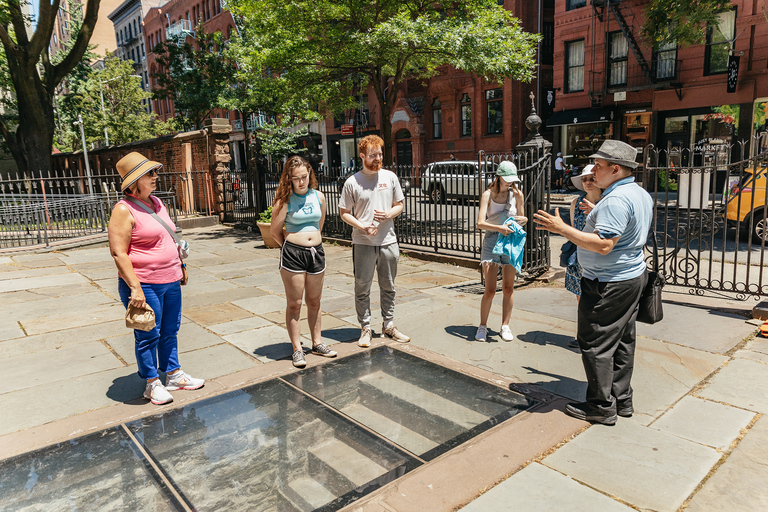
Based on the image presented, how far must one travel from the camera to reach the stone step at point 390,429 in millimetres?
3260

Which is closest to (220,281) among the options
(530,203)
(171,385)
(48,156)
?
(171,385)

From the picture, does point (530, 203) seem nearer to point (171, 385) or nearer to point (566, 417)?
point (566, 417)

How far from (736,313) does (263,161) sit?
1156 cm

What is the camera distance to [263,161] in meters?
14.2

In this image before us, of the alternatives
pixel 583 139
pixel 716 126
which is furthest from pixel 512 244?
pixel 583 139

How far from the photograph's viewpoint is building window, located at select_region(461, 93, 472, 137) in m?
30.0

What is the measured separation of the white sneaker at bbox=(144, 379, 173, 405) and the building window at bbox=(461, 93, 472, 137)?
28.3 m

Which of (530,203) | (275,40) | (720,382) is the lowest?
(720,382)

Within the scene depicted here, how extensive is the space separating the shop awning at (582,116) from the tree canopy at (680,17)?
260 inches

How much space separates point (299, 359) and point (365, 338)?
0.77 metres

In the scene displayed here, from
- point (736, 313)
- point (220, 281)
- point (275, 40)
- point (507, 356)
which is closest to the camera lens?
point (507, 356)

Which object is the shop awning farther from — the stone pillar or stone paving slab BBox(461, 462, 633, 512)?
stone paving slab BBox(461, 462, 633, 512)

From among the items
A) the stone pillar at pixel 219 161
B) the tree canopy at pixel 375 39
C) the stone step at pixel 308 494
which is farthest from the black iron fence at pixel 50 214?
the stone step at pixel 308 494

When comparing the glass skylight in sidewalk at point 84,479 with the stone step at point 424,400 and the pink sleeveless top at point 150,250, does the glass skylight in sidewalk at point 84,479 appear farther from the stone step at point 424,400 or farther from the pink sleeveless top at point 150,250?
the stone step at point 424,400
